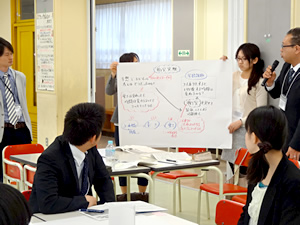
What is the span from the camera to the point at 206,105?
16.2 feet

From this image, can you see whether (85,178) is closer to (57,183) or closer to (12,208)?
(57,183)

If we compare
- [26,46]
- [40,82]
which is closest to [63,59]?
[40,82]

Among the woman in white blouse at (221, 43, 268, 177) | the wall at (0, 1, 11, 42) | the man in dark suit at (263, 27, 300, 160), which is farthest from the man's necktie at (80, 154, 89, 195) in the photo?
the wall at (0, 1, 11, 42)

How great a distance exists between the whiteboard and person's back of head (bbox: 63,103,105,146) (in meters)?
2.23

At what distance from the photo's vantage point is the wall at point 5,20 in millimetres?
9305

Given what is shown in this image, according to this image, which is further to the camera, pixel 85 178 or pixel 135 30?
pixel 135 30

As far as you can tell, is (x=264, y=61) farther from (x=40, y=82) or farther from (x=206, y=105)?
(x=40, y=82)

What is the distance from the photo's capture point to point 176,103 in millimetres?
5027

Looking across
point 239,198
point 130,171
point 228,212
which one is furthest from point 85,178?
point 239,198

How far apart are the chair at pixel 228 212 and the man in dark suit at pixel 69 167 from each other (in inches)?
27.8

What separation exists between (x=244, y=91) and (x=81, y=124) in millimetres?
2490

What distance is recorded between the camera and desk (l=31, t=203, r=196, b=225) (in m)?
2.42

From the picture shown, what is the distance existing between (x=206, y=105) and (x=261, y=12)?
115cm

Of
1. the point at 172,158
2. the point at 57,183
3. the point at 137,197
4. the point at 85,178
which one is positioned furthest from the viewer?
the point at 137,197
